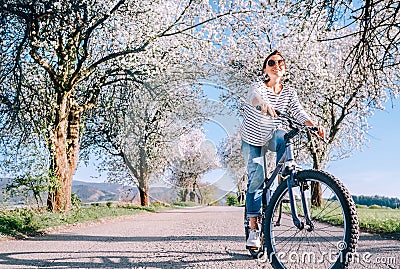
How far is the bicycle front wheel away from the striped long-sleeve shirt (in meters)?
0.68

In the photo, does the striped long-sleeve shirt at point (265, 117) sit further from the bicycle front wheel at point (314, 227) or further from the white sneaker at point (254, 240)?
the white sneaker at point (254, 240)

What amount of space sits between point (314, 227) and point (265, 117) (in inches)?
48.0

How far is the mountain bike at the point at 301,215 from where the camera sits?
3266 mm

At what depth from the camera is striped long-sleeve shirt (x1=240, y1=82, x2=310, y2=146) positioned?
420 cm

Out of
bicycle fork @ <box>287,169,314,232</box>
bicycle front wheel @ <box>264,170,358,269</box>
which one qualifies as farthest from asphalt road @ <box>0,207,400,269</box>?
bicycle fork @ <box>287,169,314,232</box>

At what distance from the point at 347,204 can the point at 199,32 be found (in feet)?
41.1

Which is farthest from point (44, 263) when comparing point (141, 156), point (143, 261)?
point (141, 156)

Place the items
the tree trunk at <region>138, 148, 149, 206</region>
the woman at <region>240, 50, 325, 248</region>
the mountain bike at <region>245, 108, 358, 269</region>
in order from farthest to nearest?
the tree trunk at <region>138, 148, 149, 206</region> → the woman at <region>240, 50, 325, 248</region> → the mountain bike at <region>245, 108, 358, 269</region>

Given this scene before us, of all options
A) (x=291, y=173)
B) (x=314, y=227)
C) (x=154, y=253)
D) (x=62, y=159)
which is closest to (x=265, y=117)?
(x=291, y=173)

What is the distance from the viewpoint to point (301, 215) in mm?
3648

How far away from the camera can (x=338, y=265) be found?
10.1ft

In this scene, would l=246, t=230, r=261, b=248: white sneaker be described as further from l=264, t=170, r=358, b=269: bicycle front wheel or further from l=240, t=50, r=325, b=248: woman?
l=264, t=170, r=358, b=269: bicycle front wheel

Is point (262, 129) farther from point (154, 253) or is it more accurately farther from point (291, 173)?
point (154, 253)

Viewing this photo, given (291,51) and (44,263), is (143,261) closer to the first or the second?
(44,263)
